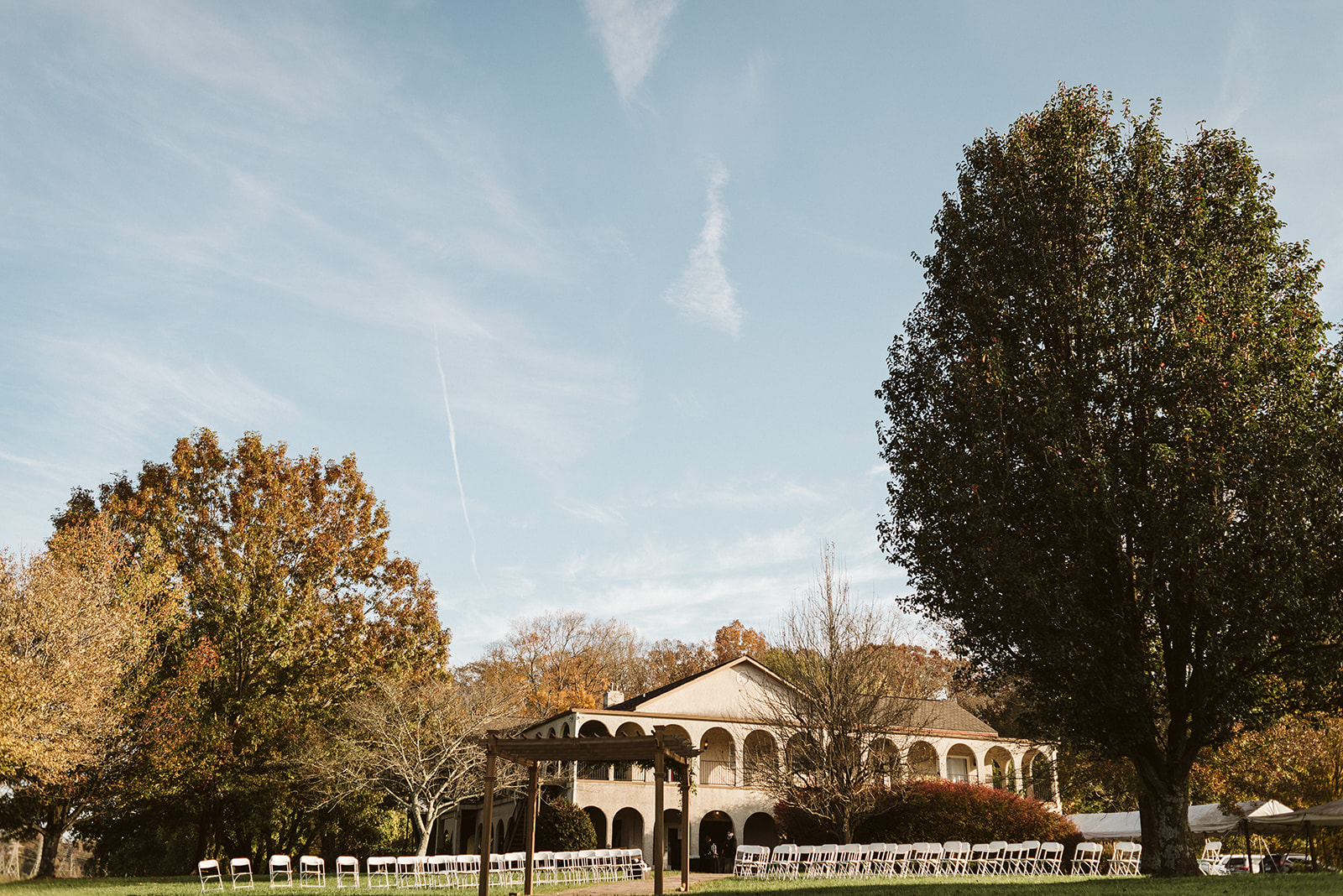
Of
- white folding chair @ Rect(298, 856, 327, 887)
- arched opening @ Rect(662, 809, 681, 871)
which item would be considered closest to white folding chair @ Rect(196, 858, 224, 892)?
white folding chair @ Rect(298, 856, 327, 887)

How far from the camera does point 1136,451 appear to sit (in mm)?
14984

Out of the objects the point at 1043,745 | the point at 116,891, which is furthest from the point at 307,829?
the point at 1043,745

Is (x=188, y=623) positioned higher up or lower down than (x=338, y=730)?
higher up

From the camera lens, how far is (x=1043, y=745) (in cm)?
3934

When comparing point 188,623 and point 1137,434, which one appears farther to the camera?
point 188,623

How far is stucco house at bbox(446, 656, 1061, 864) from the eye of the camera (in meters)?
34.9

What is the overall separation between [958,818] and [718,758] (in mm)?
12345

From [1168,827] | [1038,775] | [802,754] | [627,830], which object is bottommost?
[627,830]

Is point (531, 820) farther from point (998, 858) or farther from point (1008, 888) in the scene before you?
point (998, 858)

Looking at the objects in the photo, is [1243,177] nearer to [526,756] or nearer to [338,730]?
[526,756]

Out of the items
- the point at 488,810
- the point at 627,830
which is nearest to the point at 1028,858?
the point at 488,810

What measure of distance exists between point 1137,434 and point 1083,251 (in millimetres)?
3324

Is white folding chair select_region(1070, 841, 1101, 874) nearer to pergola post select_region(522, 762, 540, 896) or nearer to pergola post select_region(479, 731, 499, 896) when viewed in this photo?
pergola post select_region(522, 762, 540, 896)

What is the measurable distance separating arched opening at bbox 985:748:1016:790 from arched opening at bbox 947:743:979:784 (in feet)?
2.17
